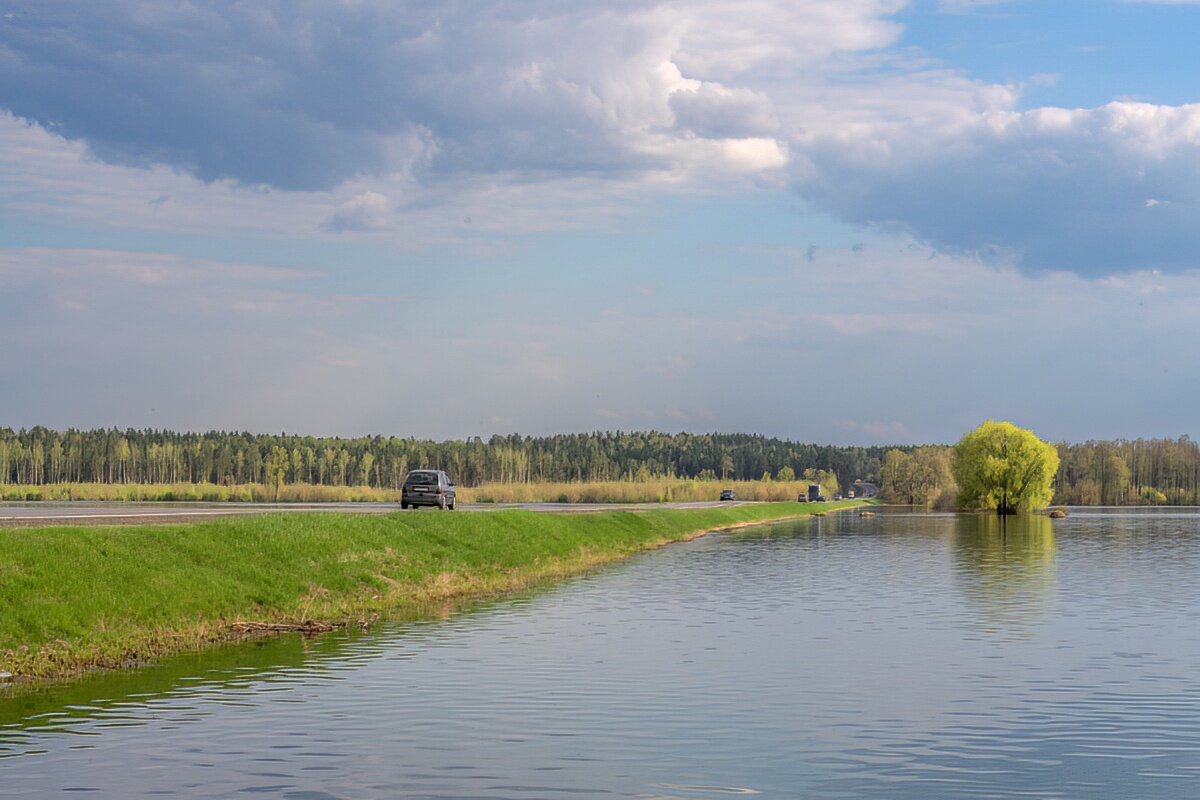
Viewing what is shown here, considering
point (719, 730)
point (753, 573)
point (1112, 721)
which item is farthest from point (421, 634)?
point (753, 573)

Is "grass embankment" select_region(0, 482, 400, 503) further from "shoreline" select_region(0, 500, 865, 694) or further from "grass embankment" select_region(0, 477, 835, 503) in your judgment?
"shoreline" select_region(0, 500, 865, 694)

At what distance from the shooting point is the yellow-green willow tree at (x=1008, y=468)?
6471 inches

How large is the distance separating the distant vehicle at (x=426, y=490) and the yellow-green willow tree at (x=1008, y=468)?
10959 centimetres

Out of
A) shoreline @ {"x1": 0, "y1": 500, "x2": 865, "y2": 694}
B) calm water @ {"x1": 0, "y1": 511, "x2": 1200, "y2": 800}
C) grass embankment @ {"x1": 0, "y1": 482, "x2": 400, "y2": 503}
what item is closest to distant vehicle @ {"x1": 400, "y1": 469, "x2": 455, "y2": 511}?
shoreline @ {"x1": 0, "y1": 500, "x2": 865, "y2": 694}

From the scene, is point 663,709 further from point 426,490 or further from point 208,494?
point 208,494

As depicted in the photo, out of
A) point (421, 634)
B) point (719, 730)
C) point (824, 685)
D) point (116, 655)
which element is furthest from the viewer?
point (421, 634)

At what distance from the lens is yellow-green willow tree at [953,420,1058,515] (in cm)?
16438

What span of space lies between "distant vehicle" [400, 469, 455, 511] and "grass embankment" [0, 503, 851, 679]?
9646 millimetres

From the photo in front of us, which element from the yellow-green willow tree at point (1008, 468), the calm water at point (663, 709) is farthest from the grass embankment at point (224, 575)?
the yellow-green willow tree at point (1008, 468)

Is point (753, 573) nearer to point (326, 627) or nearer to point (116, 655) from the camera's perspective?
point (326, 627)

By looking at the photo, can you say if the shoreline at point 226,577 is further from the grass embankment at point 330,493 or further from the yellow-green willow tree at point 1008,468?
the yellow-green willow tree at point 1008,468

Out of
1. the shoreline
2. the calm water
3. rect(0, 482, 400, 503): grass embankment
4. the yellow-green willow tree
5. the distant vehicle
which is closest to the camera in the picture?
the calm water

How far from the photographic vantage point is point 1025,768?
18812 millimetres

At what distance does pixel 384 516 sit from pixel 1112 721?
40460 mm
